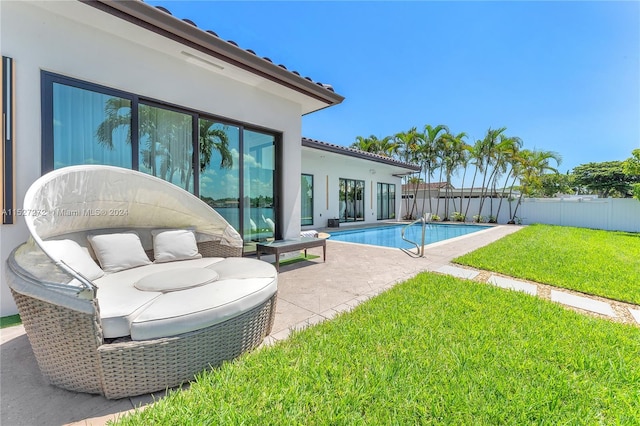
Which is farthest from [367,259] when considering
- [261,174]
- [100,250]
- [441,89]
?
[441,89]

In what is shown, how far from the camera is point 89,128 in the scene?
3947 mm

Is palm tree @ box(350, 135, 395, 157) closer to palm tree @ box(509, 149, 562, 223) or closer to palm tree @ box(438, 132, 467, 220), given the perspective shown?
palm tree @ box(438, 132, 467, 220)

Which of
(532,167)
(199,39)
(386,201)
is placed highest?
(532,167)

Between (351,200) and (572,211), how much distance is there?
13.9m

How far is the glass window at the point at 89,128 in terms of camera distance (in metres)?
3.69

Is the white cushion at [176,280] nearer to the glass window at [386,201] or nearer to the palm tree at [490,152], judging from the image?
the glass window at [386,201]

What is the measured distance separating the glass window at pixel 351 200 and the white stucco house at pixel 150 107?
30.4ft

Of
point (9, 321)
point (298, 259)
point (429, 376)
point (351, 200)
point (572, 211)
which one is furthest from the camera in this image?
point (351, 200)

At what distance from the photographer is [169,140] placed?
482 cm

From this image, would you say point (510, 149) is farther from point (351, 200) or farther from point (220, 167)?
point (220, 167)

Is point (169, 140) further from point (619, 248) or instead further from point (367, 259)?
point (619, 248)

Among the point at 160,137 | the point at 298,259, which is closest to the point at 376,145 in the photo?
the point at 298,259

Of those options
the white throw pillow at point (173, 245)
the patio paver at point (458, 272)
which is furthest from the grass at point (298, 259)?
the patio paver at point (458, 272)

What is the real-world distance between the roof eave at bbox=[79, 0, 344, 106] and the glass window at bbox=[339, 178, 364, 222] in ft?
34.5
